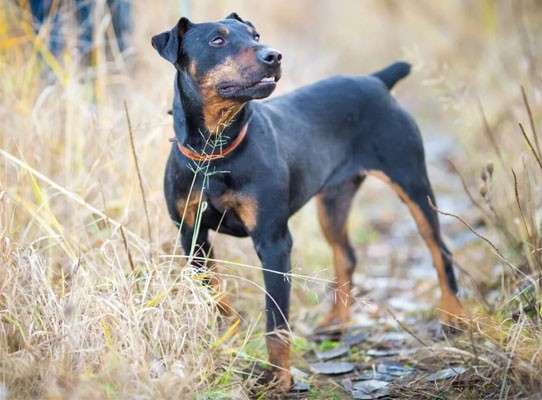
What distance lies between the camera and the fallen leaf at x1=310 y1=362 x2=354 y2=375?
4438 millimetres

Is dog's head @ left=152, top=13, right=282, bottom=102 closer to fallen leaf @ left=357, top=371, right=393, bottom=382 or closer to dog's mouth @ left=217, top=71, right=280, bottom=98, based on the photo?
dog's mouth @ left=217, top=71, right=280, bottom=98

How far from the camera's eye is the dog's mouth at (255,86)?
3789mm

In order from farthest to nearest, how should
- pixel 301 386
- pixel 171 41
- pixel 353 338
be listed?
1. pixel 353 338
2. pixel 301 386
3. pixel 171 41

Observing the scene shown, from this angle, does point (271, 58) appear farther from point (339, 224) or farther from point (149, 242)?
point (339, 224)

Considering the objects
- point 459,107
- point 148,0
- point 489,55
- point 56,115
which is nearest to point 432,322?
point 459,107

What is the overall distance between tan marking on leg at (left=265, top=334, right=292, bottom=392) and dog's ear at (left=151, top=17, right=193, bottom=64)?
5.14 ft

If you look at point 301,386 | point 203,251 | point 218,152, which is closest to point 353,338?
point 301,386

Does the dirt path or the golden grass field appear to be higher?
the golden grass field

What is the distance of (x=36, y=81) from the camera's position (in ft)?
19.2

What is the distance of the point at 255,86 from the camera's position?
380 centimetres

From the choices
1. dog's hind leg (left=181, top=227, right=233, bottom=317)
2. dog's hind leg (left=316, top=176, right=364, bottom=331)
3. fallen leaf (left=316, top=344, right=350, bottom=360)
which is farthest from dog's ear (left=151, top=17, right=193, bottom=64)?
fallen leaf (left=316, top=344, right=350, bottom=360)

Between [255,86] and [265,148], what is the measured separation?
21.5 inches

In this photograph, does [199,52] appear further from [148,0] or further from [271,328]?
[148,0]

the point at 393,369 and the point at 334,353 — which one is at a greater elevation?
the point at 393,369
